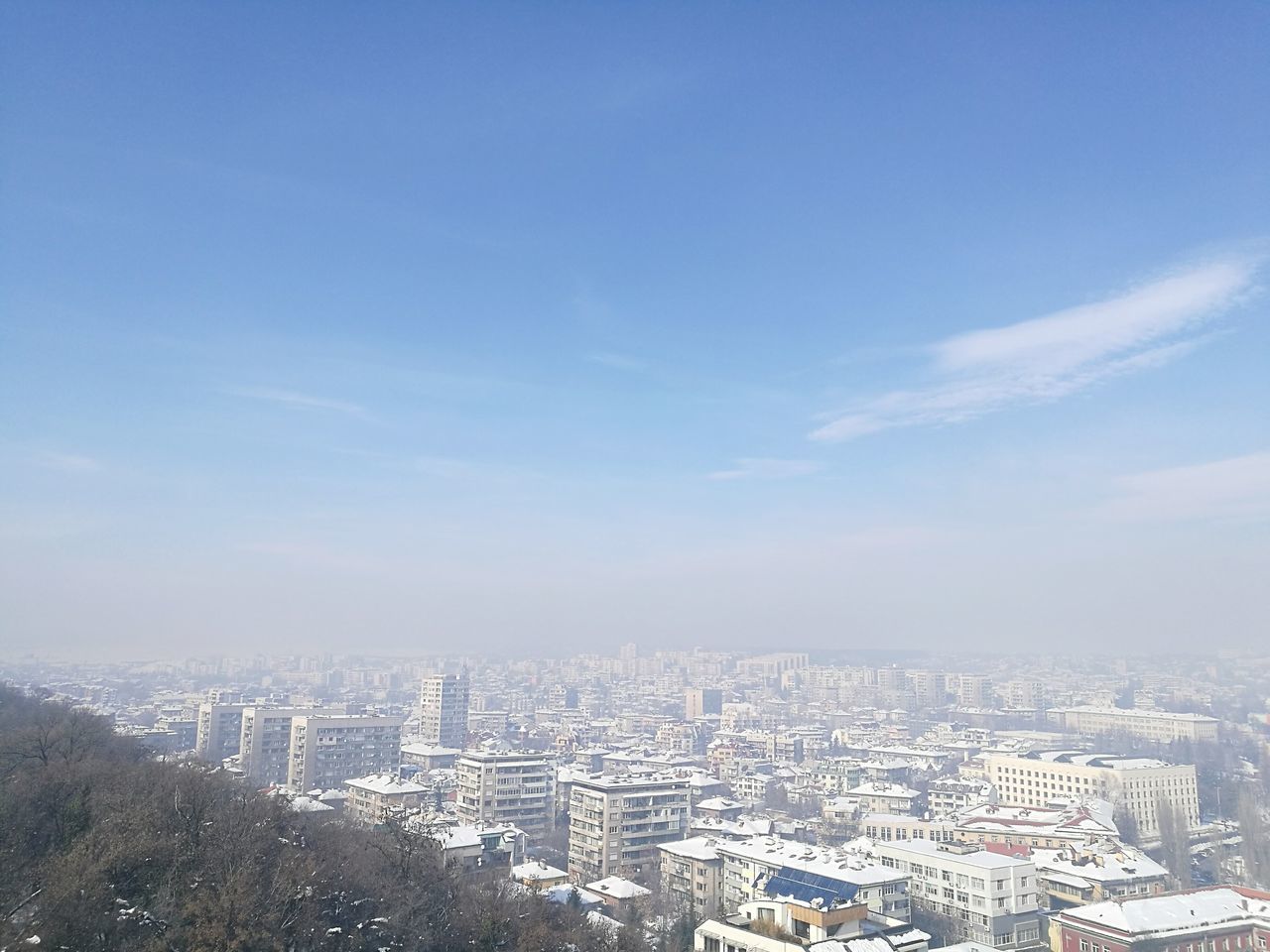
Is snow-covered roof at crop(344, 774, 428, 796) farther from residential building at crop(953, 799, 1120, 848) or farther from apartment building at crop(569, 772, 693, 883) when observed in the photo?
residential building at crop(953, 799, 1120, 848)

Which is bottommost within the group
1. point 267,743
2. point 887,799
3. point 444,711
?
point 887,799

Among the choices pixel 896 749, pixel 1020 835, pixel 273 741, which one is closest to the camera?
pixel 1020 835

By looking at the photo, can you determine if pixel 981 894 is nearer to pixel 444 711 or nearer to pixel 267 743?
pixel 267 743

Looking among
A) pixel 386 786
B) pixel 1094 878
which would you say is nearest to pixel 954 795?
pixel 1094 878

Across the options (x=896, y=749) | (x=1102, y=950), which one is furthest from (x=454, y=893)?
(x=896, y=749)

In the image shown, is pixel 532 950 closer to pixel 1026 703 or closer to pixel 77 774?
pixel 77 774

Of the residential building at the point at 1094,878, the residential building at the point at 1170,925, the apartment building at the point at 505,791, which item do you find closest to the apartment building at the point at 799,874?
the residential building at the point at 1170,925
